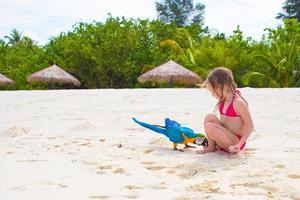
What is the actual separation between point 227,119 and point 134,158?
771 millimetres

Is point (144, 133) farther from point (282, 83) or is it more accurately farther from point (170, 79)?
point (282, 83)

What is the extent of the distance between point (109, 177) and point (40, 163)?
66 cm

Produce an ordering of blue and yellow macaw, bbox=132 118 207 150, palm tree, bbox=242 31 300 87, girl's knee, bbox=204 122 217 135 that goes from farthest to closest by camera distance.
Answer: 1. palm tree, bbox=242 31 300 87
2. blue and yellow macaw, bbox=132 118 207 150
3. girl's knee, bbox=204 122 217 135

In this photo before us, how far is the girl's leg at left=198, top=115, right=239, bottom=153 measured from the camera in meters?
3.34

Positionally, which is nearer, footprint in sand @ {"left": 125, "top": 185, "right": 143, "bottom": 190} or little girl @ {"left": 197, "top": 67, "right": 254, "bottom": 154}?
footprint in sand @ {"left": 125, "top": 185, "right": 143, "bottom": 190}

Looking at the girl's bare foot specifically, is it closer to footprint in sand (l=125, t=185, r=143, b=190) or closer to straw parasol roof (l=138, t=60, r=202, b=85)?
footprint in sand (l=125, t=185, r=143, b=190)

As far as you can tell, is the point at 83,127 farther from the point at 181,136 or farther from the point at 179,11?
the point at 179,11

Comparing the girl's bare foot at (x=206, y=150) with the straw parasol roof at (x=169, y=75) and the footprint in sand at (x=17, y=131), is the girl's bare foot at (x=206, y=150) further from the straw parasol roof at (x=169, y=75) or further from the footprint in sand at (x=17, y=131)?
the straw parasol roof at (x=169, y=75)

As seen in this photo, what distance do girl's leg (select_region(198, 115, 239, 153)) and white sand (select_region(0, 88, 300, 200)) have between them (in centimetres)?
9

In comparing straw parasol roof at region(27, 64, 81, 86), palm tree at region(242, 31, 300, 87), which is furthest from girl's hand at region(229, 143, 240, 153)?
straw parasol roof at region(27, 64, 81, 86)

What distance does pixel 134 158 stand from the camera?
3.27m

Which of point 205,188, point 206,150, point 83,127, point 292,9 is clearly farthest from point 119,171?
point 292,9

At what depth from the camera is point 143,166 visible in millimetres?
3010

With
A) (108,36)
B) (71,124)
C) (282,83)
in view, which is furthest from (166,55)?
(71,124)
